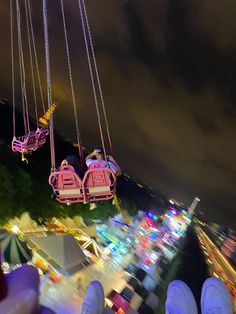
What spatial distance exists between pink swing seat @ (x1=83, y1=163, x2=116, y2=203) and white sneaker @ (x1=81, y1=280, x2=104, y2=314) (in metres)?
3.96

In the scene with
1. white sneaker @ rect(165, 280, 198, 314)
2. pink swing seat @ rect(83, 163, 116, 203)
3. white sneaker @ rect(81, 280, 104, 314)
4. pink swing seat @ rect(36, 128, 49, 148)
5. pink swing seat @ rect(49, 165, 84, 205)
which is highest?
pink swing seat @ rect(36, 128, 49, 148)

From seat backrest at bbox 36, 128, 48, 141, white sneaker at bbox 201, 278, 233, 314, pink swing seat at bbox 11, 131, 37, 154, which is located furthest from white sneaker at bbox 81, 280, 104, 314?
seat backrest at bbox 36, 128, 48, 141

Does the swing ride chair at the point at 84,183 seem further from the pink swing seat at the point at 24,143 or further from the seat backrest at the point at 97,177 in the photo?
the pink swing seat at the point at 24,143

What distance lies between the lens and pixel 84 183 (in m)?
6.42

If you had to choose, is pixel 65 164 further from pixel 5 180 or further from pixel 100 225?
pixel 100 225

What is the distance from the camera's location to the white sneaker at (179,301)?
2.25m

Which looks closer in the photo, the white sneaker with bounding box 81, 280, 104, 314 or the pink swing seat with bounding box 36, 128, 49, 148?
the white sneaker with bounding box 81, 280, 104, 314

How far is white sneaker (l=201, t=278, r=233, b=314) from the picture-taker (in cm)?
A: 235

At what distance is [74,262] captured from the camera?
11.0 meters

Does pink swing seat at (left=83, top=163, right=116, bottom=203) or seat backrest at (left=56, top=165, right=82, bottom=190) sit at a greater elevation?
pink swing seat at (left=83, top=163, right=116, bottom=203)

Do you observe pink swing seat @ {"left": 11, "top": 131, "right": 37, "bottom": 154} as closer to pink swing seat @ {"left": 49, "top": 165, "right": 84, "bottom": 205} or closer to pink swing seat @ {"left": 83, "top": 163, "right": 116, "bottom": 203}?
pink swing seat @ {"left": 49, "top": 165, "right": 84, "bottom": 205}

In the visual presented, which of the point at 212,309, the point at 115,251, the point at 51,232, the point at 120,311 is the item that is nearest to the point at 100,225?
the point at 115,251

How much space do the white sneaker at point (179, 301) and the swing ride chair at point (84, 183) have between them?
3608 mm

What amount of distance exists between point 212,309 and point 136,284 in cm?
1071
